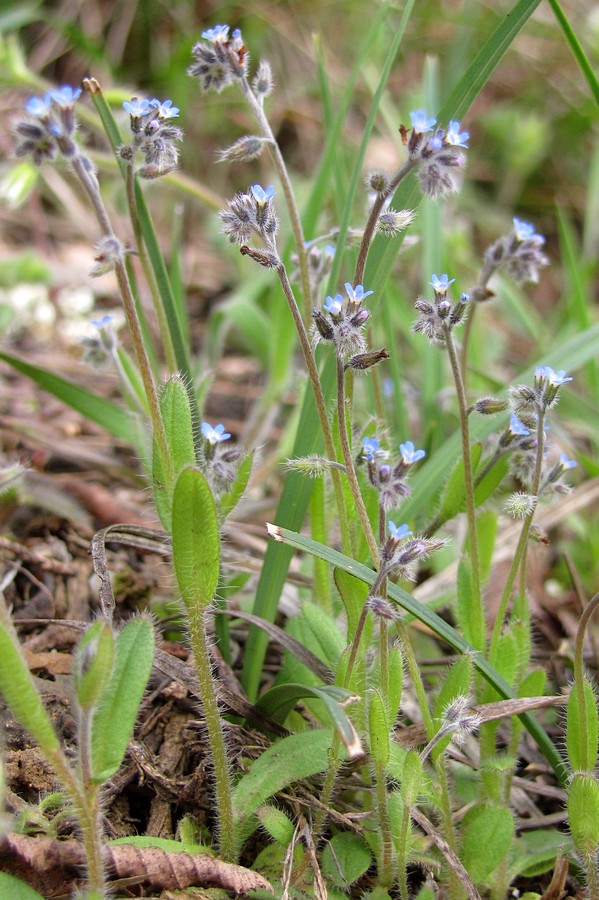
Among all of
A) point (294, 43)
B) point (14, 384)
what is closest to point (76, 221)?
point (14, 384)

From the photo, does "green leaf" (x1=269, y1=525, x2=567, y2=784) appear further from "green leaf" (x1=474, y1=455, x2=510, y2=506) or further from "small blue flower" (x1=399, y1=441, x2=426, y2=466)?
"green leaf" (x1=474, y1=455, x2=510, y2=506)

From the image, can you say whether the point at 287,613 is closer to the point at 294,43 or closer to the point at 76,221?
the point at 76,221

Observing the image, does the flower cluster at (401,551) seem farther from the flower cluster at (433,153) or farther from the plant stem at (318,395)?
the flower cluster at (433,153)

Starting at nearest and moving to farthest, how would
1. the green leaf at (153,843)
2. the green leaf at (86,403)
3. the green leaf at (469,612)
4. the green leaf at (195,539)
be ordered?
the green leaf at (195,539), the green leaf at (153,843), the green leaf at (469,612), the green leaf at (86,403)

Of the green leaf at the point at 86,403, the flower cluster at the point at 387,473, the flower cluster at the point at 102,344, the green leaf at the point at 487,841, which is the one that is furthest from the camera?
the green leaf at the point at 86,403

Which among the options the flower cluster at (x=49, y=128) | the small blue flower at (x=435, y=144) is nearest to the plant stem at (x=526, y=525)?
the small blue flower at (x=435, y=144)

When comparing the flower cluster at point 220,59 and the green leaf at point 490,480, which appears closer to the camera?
the flower cluster at point 220,59
